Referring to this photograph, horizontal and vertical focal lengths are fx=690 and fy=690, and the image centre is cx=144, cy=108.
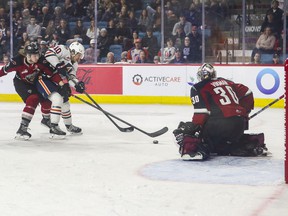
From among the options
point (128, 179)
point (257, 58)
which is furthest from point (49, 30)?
point (128, 179)

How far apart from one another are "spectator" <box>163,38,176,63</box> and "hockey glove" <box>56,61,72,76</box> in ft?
14.8

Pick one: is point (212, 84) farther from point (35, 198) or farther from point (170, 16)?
point (170, 16)

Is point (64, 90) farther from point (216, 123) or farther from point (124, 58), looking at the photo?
point (124, 58)

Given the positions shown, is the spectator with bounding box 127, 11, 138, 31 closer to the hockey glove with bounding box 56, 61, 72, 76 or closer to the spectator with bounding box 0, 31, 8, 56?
the spectator with bounding box 0, 31, 8, 56

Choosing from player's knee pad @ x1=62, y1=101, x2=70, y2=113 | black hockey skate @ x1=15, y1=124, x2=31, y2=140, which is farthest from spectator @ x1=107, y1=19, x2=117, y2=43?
black hockey skate @ x1=15, y1=124, x2=31, y2=140

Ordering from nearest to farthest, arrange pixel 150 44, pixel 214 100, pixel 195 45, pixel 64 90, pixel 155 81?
pixel 214 100, pixel 64 90, pixel 195 45, pixel 155 81, pixel 150 44

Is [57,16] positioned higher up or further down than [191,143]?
higher up

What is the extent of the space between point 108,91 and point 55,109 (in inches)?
190

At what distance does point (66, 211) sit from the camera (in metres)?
3.81

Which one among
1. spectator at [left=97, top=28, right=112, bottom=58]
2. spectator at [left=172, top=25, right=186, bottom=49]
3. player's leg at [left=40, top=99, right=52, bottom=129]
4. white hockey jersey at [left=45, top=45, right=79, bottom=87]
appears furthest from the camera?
spectator at [left=97, top=28, right=112, bottom=58]

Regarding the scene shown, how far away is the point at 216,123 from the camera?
5625 mm

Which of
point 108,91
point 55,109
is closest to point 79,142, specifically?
point 55,109

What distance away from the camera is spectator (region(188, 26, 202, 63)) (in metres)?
11.4

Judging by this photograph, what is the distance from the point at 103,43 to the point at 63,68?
5.03 meters
